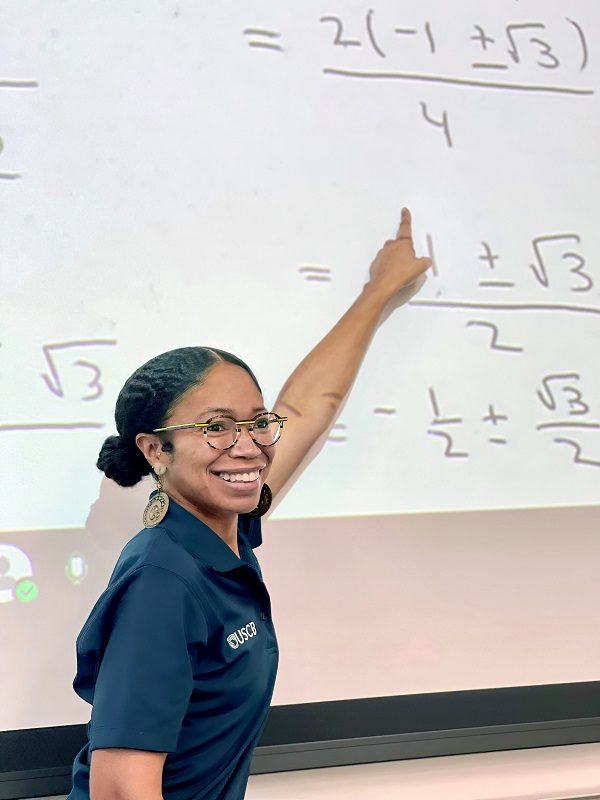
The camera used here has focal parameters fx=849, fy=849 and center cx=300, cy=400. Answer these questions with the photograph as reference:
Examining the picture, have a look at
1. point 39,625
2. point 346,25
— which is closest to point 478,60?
point 346,25

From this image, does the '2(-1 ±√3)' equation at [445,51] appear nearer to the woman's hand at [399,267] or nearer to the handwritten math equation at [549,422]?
the woman's hand at [399,267]

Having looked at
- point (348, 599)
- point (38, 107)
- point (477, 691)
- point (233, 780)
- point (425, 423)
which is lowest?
point (233, 780)

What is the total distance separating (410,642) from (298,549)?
271mm

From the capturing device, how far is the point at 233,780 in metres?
1.03

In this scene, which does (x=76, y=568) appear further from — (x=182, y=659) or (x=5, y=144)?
(x=5, y=144)

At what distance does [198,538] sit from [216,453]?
10 centimetres

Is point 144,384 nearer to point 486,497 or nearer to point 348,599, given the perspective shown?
point 348,599

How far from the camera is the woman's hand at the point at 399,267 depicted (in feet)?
4.85

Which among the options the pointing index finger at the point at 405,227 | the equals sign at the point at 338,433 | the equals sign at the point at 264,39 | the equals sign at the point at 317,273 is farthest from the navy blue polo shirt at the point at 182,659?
the equals sign at the point at 264,39

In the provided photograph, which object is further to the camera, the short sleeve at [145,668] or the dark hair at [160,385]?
the dark hair at [160,385]

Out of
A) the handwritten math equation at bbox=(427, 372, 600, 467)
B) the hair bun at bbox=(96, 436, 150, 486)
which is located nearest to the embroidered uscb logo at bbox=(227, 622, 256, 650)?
the hair bun at bbox=(96, 436, 150, 486)

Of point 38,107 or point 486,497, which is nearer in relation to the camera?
point 38,107

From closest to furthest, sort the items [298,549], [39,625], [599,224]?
[39,625] < [298,549] < [599,224]

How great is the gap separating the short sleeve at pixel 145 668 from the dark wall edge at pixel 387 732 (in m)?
0.59
